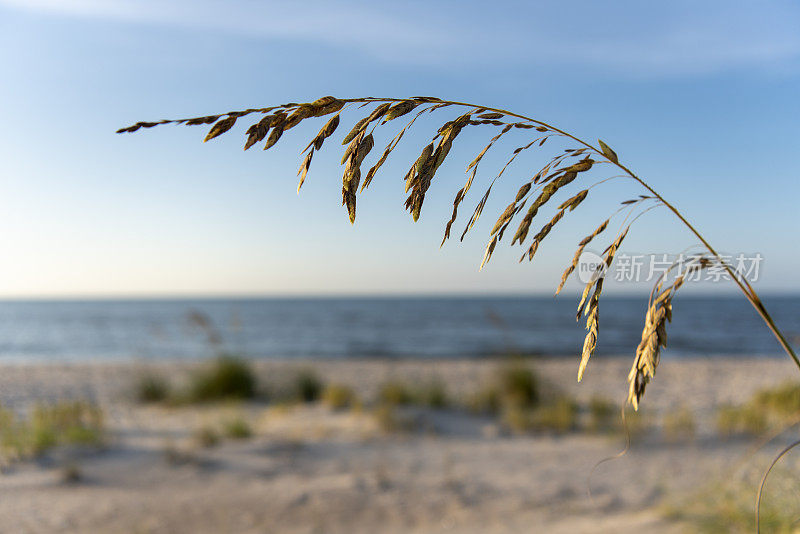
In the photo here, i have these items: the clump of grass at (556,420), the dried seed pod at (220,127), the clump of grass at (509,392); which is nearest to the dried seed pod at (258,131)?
the dried seed pod at (220,127)

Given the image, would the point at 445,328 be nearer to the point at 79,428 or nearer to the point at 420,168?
the point at 79,428

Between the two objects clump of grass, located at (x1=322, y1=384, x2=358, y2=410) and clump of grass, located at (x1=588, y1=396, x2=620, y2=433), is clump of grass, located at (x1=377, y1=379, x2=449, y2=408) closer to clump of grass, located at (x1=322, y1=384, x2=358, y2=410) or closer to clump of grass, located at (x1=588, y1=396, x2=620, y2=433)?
clump of grass, located at (x1=322, y1=384, x2=358, y2=410)

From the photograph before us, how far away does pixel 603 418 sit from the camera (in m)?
6.31

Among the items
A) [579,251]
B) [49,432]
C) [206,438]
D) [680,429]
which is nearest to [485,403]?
[680,429]

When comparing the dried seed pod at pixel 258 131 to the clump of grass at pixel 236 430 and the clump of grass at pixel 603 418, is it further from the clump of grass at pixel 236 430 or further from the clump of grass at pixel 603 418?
the clump of grass at pixel 603 418

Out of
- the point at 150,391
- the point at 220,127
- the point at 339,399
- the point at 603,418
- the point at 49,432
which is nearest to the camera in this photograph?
the point at 220,127

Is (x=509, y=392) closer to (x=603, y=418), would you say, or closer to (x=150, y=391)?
(x=603, y=418)

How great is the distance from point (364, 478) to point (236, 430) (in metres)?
1.69

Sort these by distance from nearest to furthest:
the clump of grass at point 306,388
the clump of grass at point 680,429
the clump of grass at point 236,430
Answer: the clump of grass at point 236,430 < the clump of grass at point 680,429 < the clump of grass at point 306,388

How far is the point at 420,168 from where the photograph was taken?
30.0 inches

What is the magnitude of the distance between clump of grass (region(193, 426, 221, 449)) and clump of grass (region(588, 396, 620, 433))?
375cm

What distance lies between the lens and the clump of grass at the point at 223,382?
8141 mm

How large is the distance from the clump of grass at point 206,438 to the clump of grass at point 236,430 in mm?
183


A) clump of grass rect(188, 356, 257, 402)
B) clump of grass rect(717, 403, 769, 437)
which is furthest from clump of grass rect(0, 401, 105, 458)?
clump of grass rect(717, 403, 769, 437)
